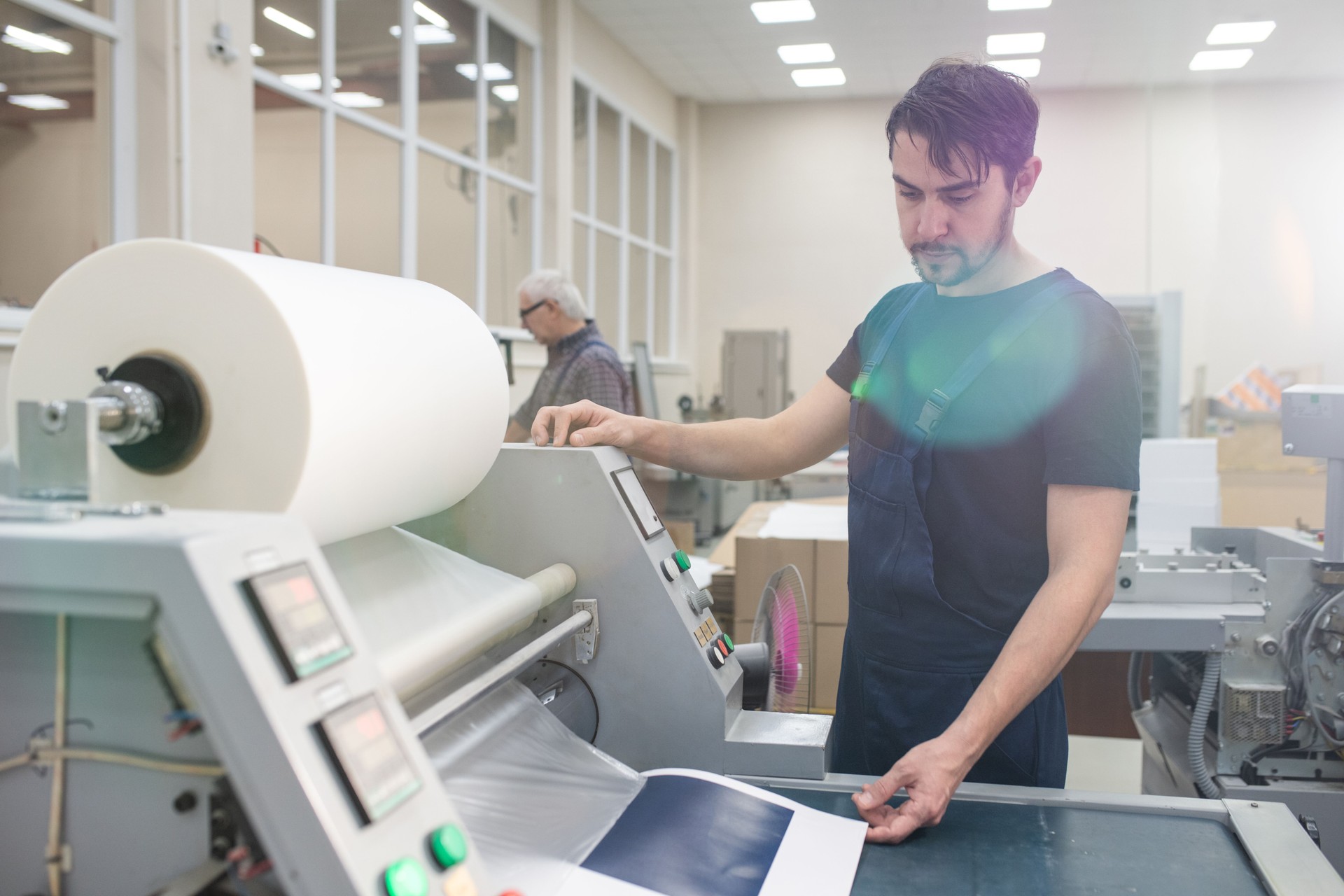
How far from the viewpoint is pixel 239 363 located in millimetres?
701

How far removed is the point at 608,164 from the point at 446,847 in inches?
291

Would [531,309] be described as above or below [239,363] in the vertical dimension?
above

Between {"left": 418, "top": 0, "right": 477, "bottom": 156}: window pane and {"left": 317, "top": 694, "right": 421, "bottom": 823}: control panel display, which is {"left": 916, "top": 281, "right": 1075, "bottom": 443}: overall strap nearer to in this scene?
{"left": 317, "top": 694, "right": 421, "bottom": 823}: control panel display

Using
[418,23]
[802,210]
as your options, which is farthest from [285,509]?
[802,210]

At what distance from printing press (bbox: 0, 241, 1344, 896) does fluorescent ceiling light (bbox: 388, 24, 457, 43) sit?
4374 millimetres

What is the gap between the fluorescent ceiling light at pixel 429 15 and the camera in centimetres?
476

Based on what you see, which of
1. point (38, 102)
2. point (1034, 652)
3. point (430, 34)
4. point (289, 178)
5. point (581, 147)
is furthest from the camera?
point (581, 147)

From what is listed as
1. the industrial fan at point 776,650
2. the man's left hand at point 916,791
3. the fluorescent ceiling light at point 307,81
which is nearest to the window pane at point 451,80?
the fluorescent ceiling light at point 307,81

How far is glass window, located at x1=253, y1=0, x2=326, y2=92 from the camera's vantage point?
3.98 meters

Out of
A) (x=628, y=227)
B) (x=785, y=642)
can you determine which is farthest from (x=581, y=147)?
(x=785, y=642)

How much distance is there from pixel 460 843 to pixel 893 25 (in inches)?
269

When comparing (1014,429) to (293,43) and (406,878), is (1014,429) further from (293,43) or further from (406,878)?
(293,43)

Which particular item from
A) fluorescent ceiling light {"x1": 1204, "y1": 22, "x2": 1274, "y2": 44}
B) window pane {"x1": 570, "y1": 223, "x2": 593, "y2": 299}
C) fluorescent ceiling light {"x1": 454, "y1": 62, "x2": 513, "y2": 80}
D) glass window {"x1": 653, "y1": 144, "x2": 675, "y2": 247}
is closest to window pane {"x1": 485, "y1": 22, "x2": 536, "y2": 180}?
fluorescent ceiling light {"x1": 454, "y1": 62, "x2": 513, "y2": 80}

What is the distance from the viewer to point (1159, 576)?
6.56 feet
